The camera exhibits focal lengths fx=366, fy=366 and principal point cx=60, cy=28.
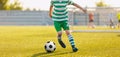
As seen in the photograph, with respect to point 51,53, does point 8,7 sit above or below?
below

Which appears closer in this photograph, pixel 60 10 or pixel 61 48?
pixel 60 10

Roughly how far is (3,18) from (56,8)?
53.2 metres

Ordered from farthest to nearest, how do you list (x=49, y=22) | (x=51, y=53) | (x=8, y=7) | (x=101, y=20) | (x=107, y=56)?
1. (x=8, y=7)
2. (x=49, y=22)
3. (x=101, y=20)
4. (x=51, y=53)
5. (x=107, y=56)

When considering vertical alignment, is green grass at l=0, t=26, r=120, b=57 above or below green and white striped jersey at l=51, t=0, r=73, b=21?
below

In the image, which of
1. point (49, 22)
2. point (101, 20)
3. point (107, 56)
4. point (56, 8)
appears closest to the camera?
point (107, 56)

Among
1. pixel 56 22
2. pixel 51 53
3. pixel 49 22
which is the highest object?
pixel 56 22

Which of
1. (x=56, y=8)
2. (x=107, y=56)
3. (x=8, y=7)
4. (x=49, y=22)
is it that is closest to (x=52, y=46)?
(x=56, y=8)

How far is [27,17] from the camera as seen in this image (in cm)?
6322

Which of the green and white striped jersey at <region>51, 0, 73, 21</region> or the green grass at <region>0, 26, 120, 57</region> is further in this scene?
the green and white striped jersey at <region>51, 0, 73, 21</region>

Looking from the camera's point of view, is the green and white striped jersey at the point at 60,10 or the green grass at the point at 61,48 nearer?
the green grass at the point at 61,48

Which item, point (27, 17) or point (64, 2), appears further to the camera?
point (27, 17)

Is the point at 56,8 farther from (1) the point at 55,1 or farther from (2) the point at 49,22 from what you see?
(2) the point at 49,22

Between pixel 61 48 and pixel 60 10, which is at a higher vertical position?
pixel 60 10

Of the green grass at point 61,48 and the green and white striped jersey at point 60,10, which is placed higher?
the green and white striped jersey at point 60,10
